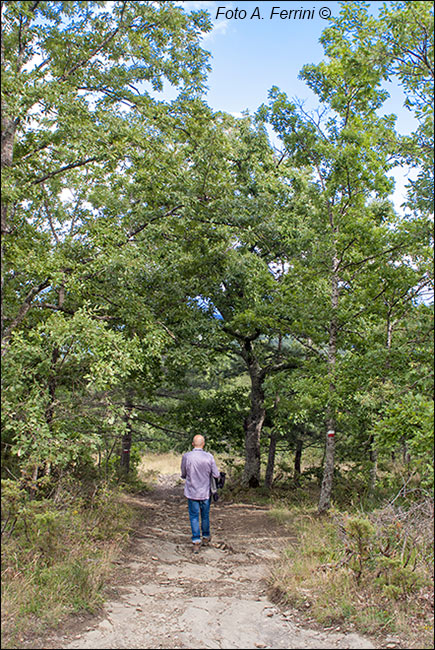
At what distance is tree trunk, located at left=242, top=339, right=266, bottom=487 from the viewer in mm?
15445

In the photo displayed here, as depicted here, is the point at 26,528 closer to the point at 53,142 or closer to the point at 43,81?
the point at 53,142

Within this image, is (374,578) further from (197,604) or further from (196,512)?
(196,512)

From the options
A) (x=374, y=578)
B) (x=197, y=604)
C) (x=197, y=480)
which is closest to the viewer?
(x=374, y=578)

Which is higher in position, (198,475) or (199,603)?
(198,475)

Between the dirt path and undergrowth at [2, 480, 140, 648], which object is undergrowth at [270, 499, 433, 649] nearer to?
the dirt path

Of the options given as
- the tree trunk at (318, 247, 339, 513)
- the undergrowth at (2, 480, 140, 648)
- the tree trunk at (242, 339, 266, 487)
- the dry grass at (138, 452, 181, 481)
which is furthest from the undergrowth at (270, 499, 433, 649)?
the dry grass at (138, 452, 181, 481)

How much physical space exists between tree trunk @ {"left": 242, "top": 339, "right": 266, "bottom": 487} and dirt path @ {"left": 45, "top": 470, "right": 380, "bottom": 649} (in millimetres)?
5446

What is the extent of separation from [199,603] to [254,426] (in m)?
9.79

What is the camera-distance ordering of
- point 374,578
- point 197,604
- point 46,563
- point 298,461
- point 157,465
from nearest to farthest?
1. point 374,578
2. point 197,604
3. point 46,563
4. point 298,461
5. point 157,465

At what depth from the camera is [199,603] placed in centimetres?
578

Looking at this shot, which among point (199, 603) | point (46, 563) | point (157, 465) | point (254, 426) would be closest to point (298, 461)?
point (254, 426)

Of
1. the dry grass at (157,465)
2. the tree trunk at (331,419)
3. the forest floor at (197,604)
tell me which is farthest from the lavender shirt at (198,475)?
the dry grass at (157,465)

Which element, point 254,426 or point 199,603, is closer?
point 199,603

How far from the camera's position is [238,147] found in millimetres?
13648
